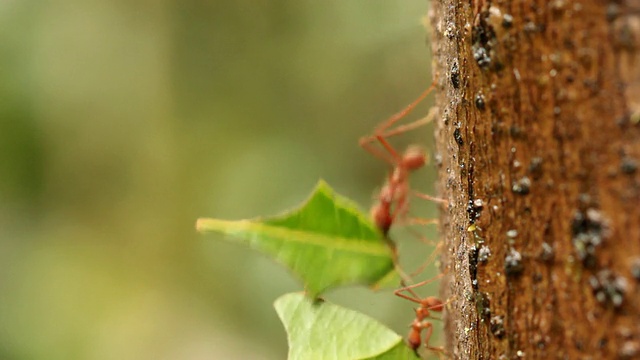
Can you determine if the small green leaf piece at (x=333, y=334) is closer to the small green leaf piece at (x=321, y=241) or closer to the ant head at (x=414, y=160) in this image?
the small green leaf piece at (x=321, y=241)

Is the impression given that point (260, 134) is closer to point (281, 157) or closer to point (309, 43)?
point (281, 157)

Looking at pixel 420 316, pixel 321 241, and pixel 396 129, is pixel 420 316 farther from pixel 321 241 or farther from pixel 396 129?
pixel 396 129

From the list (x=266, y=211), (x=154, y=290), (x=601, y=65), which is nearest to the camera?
(x=601, y=65)

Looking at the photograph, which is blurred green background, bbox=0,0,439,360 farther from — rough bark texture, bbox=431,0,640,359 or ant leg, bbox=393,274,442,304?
rough bark texture, bbox=431,0,640,359

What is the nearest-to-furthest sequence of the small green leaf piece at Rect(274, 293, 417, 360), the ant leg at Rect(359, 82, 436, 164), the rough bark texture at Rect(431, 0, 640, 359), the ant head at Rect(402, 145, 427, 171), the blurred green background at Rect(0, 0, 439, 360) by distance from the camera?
the rough bark texture at Rect(431, 0, 640, 359)
the small green leaf piece at Rect(274, 293, 417, 360)
the ant leg at Rect(359, 82, 436, 164)
the ant head at Rect(402, 145, 427, 171)
the blurred green background at Rect(0, 0, 439, 360)

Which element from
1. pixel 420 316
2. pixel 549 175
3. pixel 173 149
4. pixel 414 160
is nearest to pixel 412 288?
pixel 420 316

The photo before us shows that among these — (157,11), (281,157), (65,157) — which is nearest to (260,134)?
(281,157)

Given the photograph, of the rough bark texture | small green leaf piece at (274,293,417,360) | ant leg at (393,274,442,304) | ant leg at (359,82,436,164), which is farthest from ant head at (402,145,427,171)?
the rough bark texture

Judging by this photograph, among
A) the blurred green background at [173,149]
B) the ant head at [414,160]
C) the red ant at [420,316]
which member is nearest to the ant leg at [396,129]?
the ant head at [414,160]
